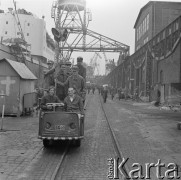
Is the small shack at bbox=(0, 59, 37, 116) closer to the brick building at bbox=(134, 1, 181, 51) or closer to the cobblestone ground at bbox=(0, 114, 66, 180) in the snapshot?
the cobblestone ground at bbox=(0, 114, 66, 180)

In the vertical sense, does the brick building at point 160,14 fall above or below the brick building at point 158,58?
above

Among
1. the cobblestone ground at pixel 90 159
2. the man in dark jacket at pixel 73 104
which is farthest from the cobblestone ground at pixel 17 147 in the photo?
the man in dark jacket at pixel 73 104

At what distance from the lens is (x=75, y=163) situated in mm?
8203

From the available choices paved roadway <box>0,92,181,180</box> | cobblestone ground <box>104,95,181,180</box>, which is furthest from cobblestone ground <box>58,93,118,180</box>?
cobblestone ground <box>104,95,181,180</box>

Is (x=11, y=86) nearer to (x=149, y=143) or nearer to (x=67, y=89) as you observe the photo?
(x=67, y=89)

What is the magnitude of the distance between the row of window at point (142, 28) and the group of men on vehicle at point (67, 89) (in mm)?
49239

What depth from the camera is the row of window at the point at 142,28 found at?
60969mm

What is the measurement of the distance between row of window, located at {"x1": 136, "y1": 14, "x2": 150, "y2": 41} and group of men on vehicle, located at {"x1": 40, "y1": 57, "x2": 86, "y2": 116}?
162 ft

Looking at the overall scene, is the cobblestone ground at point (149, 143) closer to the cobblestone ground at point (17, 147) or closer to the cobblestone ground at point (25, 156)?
the cobblestone ground at point (25, 156)

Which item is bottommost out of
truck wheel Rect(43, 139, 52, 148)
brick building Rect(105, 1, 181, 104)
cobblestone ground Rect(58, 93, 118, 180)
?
cobblestone ground Rect(58, 93, 118, 180)

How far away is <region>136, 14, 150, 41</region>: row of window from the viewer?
61.0 metres

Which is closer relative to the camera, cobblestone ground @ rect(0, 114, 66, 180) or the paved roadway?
cobblestone ground @ rect(0, 114, 66, 180)

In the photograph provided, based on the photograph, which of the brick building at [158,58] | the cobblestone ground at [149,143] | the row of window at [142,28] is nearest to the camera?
the cobblestone ground at [149,143]

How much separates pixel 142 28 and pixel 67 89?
2217 inches
